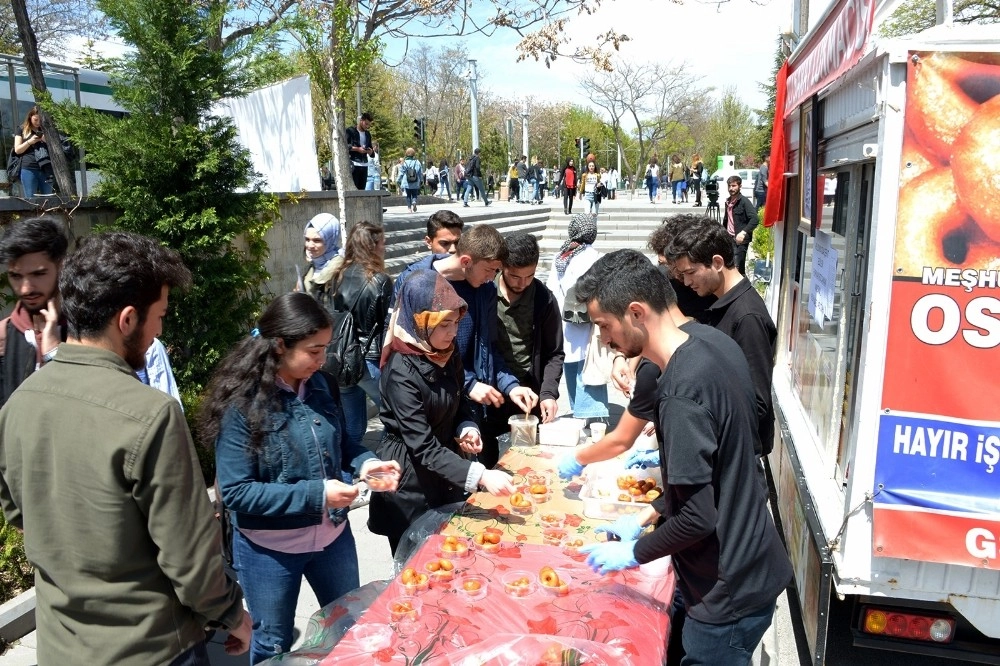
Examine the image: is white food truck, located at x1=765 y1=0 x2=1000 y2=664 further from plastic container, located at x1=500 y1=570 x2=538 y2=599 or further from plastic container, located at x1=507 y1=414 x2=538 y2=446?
plastic container, located at x1=507 y1=414 x2=538 y2=446

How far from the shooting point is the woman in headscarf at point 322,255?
513cm

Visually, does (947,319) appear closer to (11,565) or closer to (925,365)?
(925,365)

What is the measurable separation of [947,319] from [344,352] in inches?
133

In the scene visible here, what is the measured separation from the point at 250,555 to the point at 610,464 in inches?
65.2

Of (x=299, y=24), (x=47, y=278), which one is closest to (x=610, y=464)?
(x=47, y=278)

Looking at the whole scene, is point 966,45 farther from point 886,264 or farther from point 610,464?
point 610,464

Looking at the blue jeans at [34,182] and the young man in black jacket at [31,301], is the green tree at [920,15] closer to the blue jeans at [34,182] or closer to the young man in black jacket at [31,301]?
the blue jeans at [34,182]

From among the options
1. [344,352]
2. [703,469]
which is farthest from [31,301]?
[703,469]

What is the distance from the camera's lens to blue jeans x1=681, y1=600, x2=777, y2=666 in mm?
2150

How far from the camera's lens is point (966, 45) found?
91.4 inches

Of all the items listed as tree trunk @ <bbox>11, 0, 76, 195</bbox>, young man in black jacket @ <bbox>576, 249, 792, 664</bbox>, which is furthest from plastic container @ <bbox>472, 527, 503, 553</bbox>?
tree trunk @ <bbox>11, 0, 76, 195</bbox>

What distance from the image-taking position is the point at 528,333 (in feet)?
15.4

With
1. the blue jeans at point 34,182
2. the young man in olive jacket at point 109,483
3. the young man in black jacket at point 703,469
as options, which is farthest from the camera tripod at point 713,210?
the young man in olive jacket at point 109,483

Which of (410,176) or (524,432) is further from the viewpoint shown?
(410,176)
